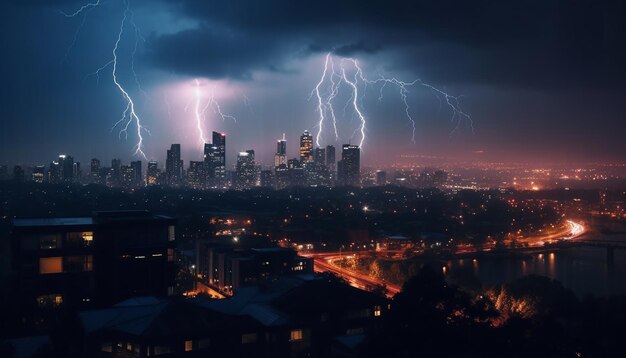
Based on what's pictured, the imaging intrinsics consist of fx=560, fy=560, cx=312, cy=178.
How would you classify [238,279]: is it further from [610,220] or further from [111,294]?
[610,220]

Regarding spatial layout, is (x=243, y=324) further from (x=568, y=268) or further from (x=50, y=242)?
(x=568, y=268)

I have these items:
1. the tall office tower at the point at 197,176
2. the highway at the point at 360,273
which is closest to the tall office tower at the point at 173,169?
the tall office tower at the point at 197,176

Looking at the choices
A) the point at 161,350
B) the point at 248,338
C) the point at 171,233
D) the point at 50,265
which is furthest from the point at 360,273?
the point at 161,350

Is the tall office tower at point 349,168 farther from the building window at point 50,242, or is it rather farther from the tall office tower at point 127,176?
the building window at point 50,242

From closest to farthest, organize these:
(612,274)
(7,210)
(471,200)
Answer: (612,274)
(7,210)
(471,200)

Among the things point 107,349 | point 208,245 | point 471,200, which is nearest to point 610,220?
point 471,200

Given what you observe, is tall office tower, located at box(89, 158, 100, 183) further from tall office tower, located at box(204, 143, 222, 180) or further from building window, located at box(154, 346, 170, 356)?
building window, located at box(154, 346, 170, 356)

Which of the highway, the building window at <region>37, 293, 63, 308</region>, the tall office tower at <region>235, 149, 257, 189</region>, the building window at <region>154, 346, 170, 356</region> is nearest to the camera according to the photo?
the building window at <region>154, 346, 170, 356</region>

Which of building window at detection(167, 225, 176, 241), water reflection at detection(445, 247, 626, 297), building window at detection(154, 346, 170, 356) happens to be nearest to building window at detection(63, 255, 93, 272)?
building window at detection(167, 225, 176, 241)
